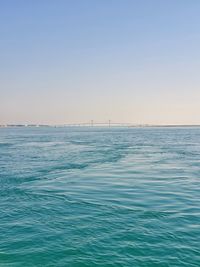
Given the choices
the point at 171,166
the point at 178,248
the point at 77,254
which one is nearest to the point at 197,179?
the point at 171,166

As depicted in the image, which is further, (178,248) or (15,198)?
(15,198)

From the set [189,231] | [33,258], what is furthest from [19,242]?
[189,231]

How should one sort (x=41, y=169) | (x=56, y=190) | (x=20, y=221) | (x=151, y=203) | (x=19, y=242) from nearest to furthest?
(x=19, y=242) < (x=20, y=221) < (x=151, y=203) < (x=56, y=190) < (x=41, y=169)

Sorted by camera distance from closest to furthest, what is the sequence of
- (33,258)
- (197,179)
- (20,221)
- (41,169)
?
(33,258) < (20,221) < (197,179) < (41,169)

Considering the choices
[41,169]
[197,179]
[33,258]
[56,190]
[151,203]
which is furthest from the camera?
[41,169]

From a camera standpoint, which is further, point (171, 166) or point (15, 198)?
point (171, 166)

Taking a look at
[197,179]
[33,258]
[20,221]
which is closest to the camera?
[33,258]

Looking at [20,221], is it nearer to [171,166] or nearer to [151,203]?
[151,203]

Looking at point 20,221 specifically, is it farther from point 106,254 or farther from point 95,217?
point 106,254

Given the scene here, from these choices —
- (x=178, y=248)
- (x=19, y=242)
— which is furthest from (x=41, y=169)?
(x=178, y=248)

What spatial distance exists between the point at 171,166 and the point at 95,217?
1826 cm

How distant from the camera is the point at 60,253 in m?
10.9

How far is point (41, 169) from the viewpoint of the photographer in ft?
97.7

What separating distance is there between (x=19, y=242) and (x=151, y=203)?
7554 millimetres
